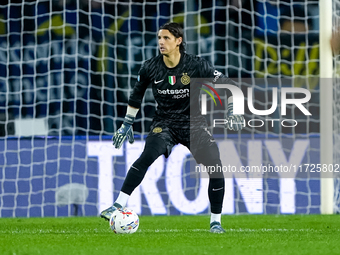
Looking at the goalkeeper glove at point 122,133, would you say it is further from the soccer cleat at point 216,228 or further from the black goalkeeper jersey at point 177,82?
the soccer cleat at point 216,228

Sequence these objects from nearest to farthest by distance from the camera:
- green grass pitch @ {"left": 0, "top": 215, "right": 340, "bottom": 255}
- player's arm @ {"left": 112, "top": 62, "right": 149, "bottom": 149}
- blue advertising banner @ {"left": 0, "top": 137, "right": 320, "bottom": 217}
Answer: green grass pitch @ {"left": 0, "top": 215, "right": 340, "bottom": 255} < player's arm @ {"left": 112, "top": 62, "right": 149, "bottom": 149} < blue advertising banner @ {"left": 0, "top": 137, "right": 320, "bottom": 217}

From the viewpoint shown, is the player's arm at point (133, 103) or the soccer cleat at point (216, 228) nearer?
the soccer cleat at point (216, 228)

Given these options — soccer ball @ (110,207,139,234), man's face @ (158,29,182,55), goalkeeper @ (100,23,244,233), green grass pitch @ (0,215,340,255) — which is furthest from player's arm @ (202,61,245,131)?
soccer ball @ (110,207,139,234)

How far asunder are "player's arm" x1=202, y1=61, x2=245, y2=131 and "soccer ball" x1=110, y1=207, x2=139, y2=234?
1073 mm

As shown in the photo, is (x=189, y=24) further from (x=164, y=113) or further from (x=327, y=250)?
(x=327, y=250)

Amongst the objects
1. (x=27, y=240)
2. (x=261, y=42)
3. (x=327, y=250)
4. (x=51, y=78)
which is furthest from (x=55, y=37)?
(x=327, y=250)

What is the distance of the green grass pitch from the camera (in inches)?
169

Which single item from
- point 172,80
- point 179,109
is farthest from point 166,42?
point 179,109

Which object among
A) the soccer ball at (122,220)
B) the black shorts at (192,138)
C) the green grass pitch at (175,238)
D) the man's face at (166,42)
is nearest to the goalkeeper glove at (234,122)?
the black shorts at (192,138)

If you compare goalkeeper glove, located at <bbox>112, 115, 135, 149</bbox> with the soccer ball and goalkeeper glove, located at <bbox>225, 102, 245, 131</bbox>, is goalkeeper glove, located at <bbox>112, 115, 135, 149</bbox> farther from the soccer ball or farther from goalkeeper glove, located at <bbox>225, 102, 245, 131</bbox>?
goalkeeper glove, located at <bbox>225, 102, 245, 131</bbox>

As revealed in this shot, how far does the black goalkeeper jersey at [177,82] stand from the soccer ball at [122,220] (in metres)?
0.87

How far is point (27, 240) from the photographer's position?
500 cm

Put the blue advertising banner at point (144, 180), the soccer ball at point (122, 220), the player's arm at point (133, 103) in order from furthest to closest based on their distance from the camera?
the blue advertising banner at point (144, 180) → the player's arm at point (133, 103) → the soccer ball at point (122, 220)

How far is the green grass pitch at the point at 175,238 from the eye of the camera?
4.29 metres
